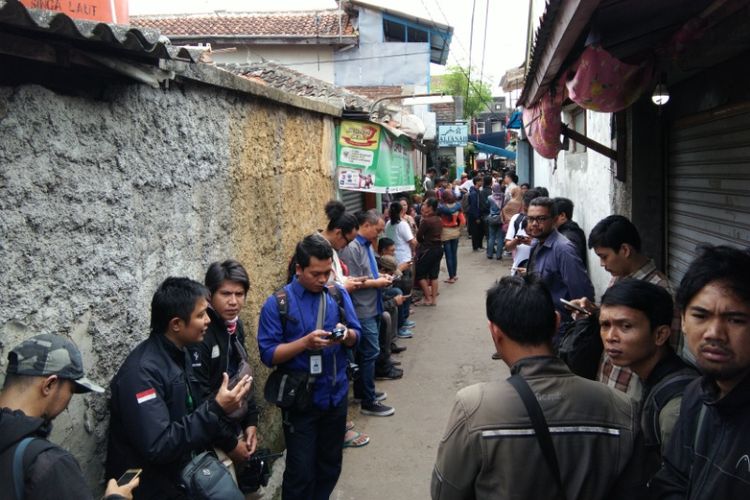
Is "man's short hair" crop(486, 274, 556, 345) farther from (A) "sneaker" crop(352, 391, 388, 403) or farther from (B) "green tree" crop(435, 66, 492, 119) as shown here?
(B) "green tree" crop(435, 66, 492, 119)

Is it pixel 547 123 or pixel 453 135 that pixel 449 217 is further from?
pixel 453 135

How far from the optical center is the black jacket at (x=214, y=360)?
10.6 ft

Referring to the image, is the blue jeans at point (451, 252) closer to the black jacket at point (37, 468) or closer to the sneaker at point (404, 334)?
the sneaker at point (404, 334)

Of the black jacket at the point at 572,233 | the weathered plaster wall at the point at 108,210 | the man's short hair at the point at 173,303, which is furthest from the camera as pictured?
the black jacket at the point at 572,233

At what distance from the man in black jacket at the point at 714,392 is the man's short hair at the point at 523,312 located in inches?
16.9

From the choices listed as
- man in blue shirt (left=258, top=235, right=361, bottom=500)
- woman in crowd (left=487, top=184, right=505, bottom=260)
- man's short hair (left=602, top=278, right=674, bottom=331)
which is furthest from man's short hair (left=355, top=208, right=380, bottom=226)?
woman in crowd (left=487, top=184, right=505, bottom=260)

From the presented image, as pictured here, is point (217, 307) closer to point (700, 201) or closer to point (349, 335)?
point (349, 335)

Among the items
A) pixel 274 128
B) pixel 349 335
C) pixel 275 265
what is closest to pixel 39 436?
pixel 349 335

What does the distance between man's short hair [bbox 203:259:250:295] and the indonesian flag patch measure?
1015mm

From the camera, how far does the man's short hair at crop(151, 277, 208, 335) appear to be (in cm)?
276

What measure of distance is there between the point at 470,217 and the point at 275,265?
11564mm

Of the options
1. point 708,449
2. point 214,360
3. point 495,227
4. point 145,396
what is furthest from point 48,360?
point 495,227

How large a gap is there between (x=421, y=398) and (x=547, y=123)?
315 cm

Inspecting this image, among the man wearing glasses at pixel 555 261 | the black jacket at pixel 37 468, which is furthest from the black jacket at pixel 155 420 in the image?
the man wearing glasses at pixel 555 261
